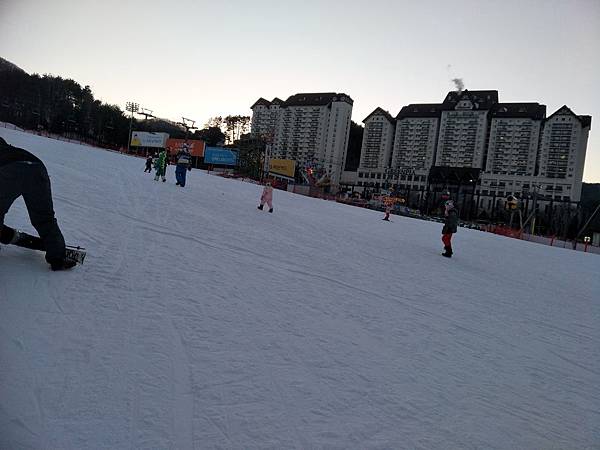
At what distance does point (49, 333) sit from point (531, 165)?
8358 cm

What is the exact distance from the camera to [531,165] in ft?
236

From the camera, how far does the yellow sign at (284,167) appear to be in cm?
5716

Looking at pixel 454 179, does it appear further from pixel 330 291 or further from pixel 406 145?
pixel 330 291

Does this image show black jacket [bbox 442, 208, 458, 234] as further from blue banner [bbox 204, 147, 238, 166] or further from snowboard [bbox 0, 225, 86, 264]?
blue banner [bbox 204, 147, 238, 166]

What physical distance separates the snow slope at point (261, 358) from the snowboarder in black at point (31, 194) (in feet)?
0.66

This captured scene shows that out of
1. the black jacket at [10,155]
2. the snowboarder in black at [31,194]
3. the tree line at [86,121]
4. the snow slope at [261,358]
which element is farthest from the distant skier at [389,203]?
the tree line at [86,121]

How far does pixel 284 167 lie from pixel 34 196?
5505cm

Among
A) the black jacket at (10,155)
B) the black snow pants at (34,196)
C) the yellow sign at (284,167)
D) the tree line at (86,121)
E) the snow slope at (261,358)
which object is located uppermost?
the tree line at (86,121)

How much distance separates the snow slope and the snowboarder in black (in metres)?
0.20

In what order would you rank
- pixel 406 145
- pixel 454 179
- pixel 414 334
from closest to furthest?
1. pixel 414 334
2. pixel 454 179
3. pixel 406 145

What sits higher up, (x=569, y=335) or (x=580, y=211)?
(x=580, y=211)

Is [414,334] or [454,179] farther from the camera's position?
[454,179]

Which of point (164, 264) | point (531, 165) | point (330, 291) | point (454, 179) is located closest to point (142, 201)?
point (164, 264)

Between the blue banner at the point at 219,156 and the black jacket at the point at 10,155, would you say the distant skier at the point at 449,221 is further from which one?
the blue banner at the point at 219,156
